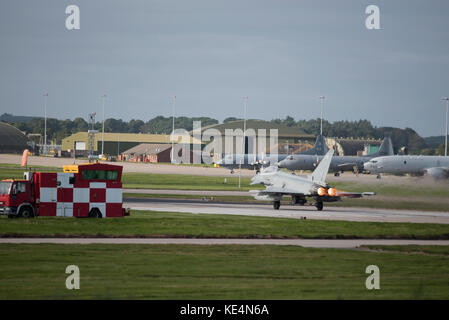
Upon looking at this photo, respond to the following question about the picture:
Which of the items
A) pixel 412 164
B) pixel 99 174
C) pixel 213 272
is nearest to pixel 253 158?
pixel 412 164

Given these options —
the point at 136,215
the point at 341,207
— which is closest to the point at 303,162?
the point at 341,207

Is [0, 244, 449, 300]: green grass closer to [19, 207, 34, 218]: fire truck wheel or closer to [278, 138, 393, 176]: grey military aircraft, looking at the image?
[19, 207, 34, 218]: fire truck wheel

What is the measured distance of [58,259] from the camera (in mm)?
24250

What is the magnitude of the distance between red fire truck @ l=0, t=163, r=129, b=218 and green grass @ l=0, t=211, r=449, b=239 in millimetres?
775

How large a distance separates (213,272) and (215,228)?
14.1m

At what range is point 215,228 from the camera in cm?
3672

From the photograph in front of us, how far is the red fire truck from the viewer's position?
A: 121ft

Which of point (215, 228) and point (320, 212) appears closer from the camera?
point (215, 228)

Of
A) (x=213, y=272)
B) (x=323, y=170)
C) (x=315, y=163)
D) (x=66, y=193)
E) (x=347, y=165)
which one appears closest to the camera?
(x=213, y=272)

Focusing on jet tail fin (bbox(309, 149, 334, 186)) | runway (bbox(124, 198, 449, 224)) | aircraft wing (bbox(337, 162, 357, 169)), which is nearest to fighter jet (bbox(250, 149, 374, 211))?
jet tail fin (bbox(309, 149, 334, 186))

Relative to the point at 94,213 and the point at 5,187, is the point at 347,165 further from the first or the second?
the point at 5,187

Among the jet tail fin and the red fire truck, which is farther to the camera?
the jet tail fin
